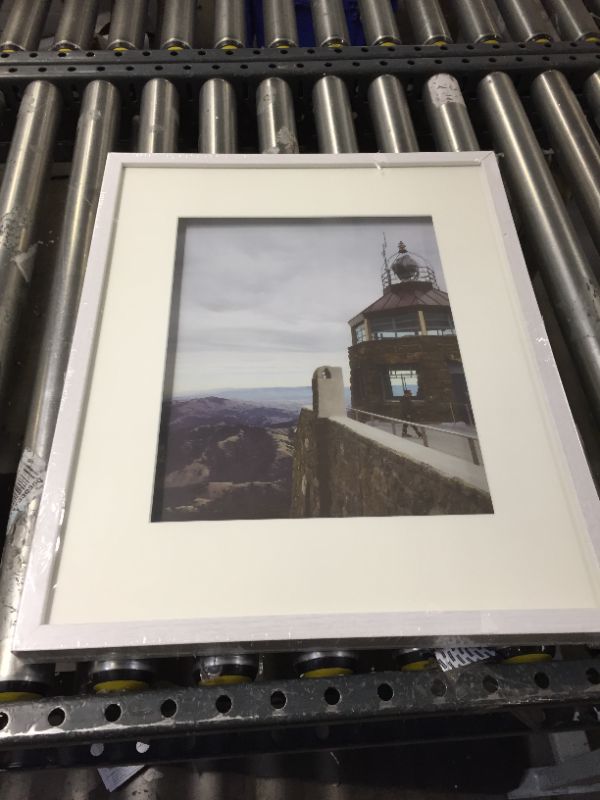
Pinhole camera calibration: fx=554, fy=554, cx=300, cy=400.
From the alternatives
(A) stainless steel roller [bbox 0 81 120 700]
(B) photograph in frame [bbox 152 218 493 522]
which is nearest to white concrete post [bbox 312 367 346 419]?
(B) photograph in frame [bbox 152 218 493 522]

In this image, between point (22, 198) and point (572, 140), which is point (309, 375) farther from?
point (572, 140)

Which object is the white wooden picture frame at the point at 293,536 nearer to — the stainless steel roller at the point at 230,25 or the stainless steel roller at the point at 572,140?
the stainless steel roller at the point at 572,140

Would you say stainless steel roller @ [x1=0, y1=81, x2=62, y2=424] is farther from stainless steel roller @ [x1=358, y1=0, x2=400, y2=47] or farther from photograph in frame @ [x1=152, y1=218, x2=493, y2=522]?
stainless steel roller @ [x1=358, y1=0, x2=400, y2=47]

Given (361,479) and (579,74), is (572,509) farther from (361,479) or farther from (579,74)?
(579,74)

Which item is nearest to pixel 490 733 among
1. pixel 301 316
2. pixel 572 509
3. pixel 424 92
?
pixel 572 509

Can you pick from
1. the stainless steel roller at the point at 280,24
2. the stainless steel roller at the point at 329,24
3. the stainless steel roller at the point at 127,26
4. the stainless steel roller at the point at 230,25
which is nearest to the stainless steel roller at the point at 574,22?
the stainless steel roller at the point at 329,24

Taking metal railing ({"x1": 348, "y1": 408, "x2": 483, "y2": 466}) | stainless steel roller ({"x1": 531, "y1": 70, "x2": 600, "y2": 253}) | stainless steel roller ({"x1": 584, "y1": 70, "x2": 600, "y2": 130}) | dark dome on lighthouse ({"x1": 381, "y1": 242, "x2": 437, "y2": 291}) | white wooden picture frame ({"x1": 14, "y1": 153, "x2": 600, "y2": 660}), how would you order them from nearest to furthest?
white wooden picture frame ({"x1": 14, "y1": 153, "x2": 600, "y2": 660}) < metal railing ({"x1": 348, "y1": 408, "x2": 483, "y2": 466}) < dark dome on lighthouse ({"x1": 381, "y1": 242, "x2": 437, "y2": 291}) < stainless steel roller ({"x1": 531, "y1": 70, "x2": 600, "y2": 253}) < stainless steel roller ({"x1": 584, "y1": 70, "x2": 600, "y2": 130})

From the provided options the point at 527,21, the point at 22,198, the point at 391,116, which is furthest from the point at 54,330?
the point at 527,21
